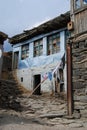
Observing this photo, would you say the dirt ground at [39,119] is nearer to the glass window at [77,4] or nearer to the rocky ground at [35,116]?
the rocky ground at [35,116]

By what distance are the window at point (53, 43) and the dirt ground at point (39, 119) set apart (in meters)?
6.20

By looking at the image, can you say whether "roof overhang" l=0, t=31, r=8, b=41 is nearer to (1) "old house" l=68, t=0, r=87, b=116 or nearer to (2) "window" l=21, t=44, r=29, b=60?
(1) "old house" l=68, t=0, r=87, b=116

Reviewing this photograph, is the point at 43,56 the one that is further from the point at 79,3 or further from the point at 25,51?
the point at 79,3

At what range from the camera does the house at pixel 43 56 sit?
58.5 ft

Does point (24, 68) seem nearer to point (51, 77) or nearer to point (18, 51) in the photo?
point (18, 51)

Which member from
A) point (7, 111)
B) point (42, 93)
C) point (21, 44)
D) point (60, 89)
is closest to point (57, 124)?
point (7, 111)

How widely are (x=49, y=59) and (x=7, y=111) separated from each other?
8.00 metres

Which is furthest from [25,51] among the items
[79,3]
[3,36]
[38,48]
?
[79,3]

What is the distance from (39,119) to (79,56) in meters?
3.00

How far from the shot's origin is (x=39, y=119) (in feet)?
35.0

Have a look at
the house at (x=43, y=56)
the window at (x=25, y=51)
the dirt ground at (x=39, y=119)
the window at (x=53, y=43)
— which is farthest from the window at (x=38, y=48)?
the dirt ground at (x=39, y=119)

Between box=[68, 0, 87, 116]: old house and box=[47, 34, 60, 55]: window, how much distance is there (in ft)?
22.2

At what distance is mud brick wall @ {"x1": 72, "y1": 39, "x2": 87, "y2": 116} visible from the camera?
10.8m

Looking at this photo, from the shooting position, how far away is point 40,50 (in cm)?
2025
